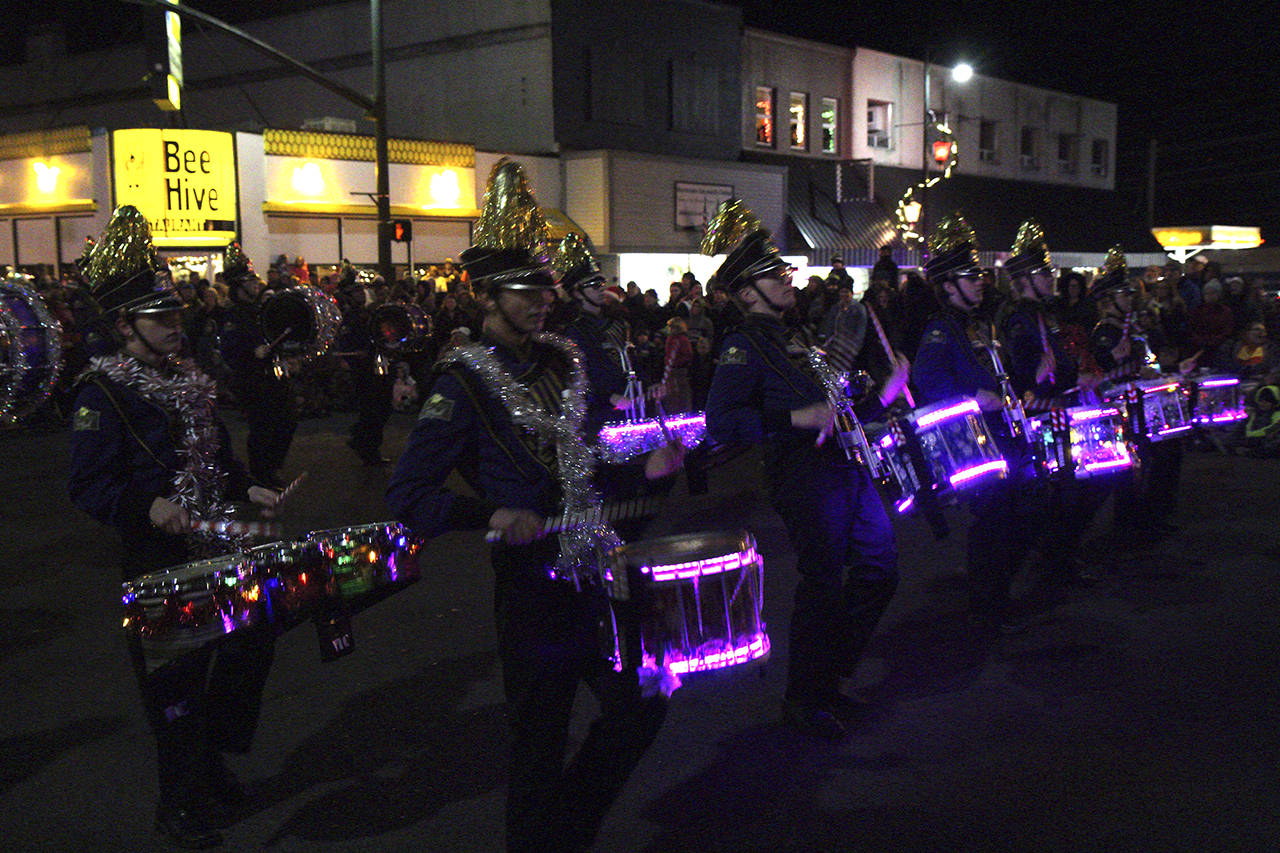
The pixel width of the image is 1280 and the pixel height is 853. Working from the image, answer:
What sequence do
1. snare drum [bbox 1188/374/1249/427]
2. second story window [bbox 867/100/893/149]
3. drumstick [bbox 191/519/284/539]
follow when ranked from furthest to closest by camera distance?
1. second story window [bbox 867/100/893/149]
2. snare drum [bbox 1188/374/1249/427]
3. drumstick [bbox 191/519/284/539]

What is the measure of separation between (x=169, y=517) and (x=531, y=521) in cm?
150

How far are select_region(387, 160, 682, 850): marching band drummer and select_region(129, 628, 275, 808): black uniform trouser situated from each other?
1.04 meters

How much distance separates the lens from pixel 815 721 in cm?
487

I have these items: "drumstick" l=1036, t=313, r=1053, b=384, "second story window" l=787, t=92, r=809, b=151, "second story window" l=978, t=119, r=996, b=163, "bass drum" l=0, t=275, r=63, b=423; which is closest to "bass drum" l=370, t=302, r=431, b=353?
"bass drum" l=0, t=275, r=63, b=423

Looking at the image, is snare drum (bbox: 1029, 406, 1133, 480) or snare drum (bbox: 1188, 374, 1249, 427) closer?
snare drum (bbox: 1029, 406, 1133, 480)

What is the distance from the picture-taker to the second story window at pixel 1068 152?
45.1 metres

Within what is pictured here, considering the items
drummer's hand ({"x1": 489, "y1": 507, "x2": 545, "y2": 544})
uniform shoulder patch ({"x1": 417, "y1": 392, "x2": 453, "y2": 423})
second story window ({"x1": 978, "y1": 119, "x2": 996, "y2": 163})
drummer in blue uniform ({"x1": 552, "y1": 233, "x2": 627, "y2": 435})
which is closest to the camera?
drummer's hand ({"x1": 489, "y1": 507, "x2": 545, "y2": 544})

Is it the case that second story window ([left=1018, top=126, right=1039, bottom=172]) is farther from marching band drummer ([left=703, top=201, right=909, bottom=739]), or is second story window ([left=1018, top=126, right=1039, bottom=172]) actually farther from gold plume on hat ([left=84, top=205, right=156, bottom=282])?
gold plume on hat ([left=84, top=205, right=156, bottom=282])

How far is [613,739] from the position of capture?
339cm

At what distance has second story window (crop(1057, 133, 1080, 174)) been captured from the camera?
45.1 metres

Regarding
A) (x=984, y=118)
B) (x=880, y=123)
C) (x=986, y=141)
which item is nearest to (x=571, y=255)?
(x=880, y=123)

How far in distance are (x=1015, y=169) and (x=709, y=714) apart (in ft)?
133

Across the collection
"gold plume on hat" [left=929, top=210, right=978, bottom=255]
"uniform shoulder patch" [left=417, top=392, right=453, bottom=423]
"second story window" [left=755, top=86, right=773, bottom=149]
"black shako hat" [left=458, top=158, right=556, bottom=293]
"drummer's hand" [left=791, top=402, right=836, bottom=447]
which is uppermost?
"second story window" [left=755, top=86, right=773, bottom=149]

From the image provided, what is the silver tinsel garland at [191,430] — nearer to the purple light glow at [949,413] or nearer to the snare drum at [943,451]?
the snare drum at [943,451]
